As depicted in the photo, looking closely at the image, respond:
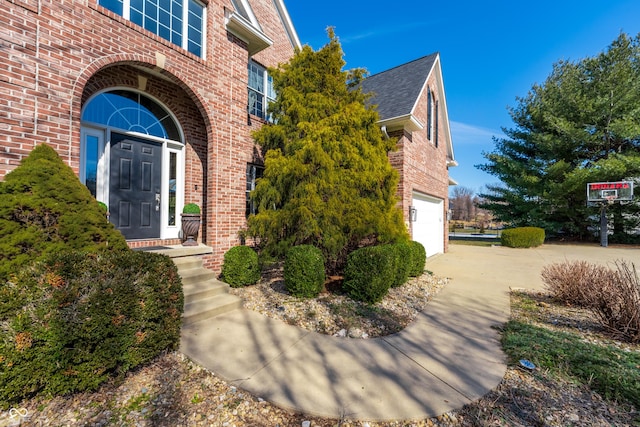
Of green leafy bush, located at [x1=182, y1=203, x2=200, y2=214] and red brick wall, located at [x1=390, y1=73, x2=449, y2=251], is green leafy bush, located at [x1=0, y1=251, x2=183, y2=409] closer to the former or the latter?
green leafy bush, located at [x1=182, y1=203, x2=200, y2=214]

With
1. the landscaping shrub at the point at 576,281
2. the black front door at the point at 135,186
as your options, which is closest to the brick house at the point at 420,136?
the landscaping shrub at the point at 576,281

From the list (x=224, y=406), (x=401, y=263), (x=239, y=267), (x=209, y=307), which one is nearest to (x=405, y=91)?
(x=401, y=263)

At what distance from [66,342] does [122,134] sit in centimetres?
435

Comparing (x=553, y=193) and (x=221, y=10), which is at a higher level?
(x=221, y=10)

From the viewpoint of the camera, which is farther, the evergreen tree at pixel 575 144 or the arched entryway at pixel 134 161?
the evergreen tree at pixel 575 144

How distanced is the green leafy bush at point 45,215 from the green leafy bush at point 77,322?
0.58 metres

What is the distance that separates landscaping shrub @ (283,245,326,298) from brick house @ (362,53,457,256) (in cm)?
459

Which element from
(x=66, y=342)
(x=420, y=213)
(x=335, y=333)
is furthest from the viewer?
(x=420, y=213)

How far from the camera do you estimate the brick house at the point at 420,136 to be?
8656 mm

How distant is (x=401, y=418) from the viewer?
85.7 inches

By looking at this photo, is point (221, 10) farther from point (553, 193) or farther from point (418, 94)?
point (553, 193)

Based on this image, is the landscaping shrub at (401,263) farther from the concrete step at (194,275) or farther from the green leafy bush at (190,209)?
the green leafy bush at (190,209)

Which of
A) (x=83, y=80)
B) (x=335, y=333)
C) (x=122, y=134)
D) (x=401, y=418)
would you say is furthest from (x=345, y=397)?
(x=122, y=134)

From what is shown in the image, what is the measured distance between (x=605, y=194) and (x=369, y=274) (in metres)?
19.2
